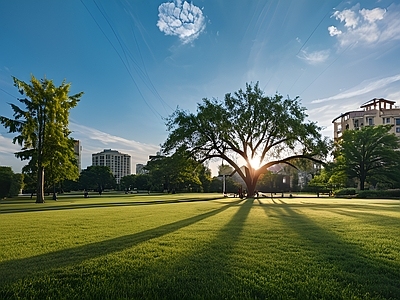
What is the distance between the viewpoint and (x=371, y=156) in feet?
137

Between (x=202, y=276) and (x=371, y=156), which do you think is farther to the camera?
(x=371, y=156)

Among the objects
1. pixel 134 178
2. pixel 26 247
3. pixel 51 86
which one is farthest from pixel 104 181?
pixel 26 247

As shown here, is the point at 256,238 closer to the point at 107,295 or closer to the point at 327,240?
the point at 327,240

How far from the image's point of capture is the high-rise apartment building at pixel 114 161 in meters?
116

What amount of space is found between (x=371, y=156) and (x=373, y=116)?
3365 centimetres

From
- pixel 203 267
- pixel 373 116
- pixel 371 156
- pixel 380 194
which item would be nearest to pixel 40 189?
pixel 203 267

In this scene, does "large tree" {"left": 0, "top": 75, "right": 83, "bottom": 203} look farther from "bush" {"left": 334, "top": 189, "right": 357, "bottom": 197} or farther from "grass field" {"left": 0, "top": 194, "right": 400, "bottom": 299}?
"bush" {"left": 334, "top": 189, "right": 357, "bottom": 197}

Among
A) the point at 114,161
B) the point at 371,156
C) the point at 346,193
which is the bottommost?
the point at 346,193

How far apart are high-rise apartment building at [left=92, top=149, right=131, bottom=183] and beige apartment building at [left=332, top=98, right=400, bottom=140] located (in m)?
83.0

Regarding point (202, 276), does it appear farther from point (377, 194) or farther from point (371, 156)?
point (371, 156)

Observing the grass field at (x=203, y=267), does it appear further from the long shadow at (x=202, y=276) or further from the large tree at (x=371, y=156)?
the large tree at (x=371, y=156)

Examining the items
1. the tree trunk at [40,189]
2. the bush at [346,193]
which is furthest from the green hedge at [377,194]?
the tree trunk at [40,189]

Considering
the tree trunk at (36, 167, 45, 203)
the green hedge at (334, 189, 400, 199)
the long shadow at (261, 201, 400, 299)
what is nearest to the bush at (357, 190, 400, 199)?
the green hedge at (334, 189, 400, 199)

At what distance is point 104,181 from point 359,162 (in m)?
62.7
